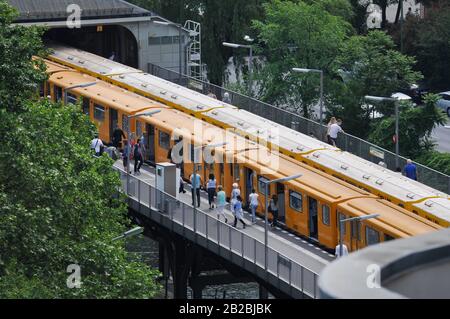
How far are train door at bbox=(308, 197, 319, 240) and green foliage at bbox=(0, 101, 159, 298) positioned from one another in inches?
306

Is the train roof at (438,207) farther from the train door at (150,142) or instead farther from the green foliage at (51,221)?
the train door at (150,142)

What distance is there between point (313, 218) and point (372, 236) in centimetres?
344

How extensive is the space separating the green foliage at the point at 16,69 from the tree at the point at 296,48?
32.3 metres

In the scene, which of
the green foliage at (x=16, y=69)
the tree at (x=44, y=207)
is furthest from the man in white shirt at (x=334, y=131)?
the green foliage at (x=16, y=69)

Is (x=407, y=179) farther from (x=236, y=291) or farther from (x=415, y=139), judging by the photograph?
(x=415, y=139)

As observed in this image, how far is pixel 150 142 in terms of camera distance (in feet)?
204

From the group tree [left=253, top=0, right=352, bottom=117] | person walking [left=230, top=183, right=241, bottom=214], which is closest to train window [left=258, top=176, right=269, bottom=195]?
person walking [left=230, top=183, right=241, bottom=214]

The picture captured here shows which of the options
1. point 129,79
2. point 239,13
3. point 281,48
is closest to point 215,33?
point 239,13

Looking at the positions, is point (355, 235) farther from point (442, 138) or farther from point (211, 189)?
point (442, 138)

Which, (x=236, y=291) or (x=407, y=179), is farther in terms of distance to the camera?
(x=236, y=291)

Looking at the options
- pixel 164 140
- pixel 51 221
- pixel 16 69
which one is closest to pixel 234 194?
pixel 164 140

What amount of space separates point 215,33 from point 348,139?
23505 millimetres

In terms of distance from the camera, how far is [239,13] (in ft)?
278

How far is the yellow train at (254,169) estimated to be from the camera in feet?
161
